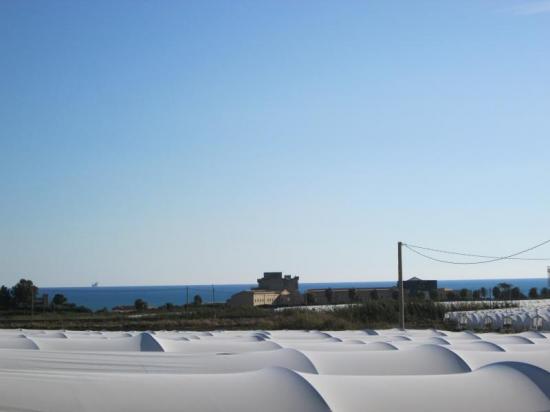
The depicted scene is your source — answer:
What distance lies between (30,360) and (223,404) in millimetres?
4183

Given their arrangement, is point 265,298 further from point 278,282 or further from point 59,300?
point 59,300

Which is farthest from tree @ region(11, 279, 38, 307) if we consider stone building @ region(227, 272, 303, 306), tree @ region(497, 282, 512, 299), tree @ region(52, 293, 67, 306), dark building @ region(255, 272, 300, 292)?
tree @ region(497, 282, 512, 299)

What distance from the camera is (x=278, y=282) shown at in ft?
263

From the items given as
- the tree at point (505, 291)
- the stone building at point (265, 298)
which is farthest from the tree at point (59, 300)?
the tree at point (505, 291)

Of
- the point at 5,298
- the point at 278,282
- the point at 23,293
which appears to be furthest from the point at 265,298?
the point at 5,298

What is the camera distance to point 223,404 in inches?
239

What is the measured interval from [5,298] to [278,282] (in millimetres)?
28823

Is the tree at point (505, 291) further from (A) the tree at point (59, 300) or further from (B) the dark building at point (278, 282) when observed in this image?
(A) the tree at point (59, 300)

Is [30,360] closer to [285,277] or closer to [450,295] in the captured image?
[450,295]

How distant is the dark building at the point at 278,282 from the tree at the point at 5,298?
1071 inches

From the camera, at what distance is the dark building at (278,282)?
79125mm

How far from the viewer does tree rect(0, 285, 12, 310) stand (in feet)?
207

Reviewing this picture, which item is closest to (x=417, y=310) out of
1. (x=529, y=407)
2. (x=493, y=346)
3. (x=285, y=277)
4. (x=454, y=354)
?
(x=493, y=346)

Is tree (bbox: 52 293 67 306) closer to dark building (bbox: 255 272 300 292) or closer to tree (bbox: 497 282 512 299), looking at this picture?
dark building (bbox: 255 272 300 292)
